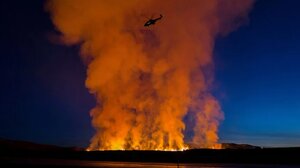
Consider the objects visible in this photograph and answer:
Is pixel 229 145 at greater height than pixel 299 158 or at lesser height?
greater

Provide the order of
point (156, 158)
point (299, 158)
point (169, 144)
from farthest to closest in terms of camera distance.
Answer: point (169, 144)
point (156, 158)
point (299, 158)

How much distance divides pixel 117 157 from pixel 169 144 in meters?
13.2

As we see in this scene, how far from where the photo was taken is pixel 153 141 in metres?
108

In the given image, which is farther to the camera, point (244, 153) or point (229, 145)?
point (229, 145)

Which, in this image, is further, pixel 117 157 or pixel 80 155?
pixel 80 155

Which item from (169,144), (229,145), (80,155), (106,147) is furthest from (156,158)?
(229,145)

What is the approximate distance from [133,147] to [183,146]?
12789 millimetres

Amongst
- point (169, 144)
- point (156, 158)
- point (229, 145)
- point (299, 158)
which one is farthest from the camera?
point (229, 145)

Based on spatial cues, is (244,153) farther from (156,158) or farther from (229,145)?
(229,145)

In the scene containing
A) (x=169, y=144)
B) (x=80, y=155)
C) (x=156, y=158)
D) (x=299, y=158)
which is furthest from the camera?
(x=80, y=155)

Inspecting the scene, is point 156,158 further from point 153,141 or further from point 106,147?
point 106,147

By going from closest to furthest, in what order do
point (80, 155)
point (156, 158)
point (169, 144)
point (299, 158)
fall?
point (299, 158)
point (156, 158)
point (169, 144)
point (80, 155)

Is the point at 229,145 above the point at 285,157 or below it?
above

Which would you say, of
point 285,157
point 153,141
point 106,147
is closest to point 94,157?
point 106,147
